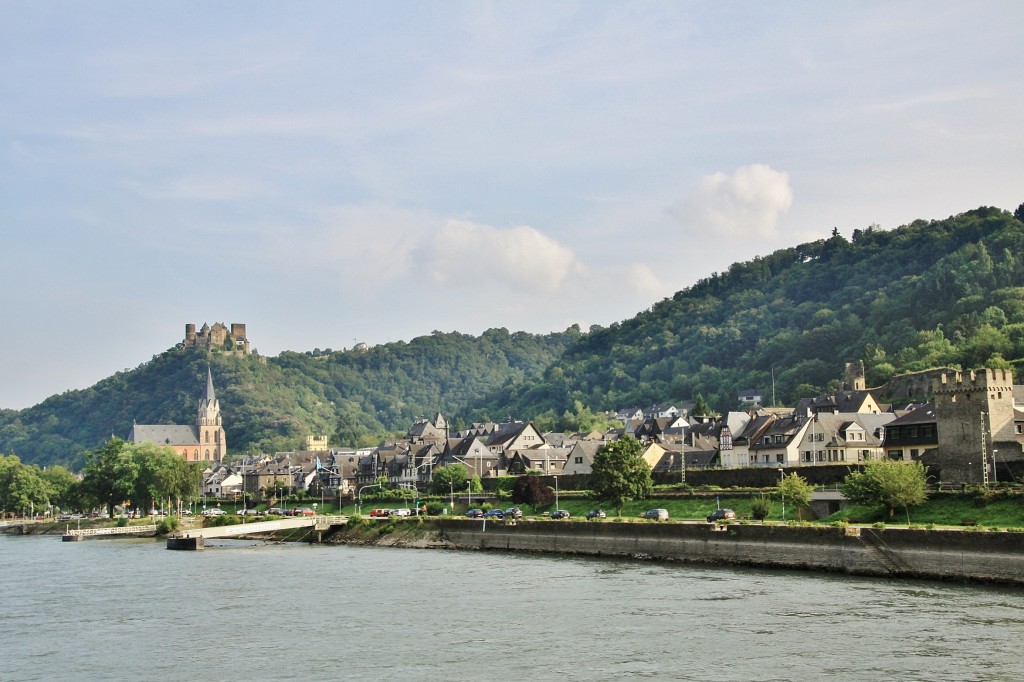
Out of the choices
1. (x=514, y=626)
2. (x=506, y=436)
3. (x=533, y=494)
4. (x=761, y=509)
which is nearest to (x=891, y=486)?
(x=761, y=509)

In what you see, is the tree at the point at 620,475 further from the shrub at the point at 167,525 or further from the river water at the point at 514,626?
the shrub at the point at 167,525

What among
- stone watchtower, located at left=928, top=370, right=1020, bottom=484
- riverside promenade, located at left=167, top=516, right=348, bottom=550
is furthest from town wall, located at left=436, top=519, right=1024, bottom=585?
riverside promenade, located at left=167, top=516, right=348, bottom=550

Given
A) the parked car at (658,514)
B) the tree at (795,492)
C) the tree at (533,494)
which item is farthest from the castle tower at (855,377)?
the tree at (795,492)

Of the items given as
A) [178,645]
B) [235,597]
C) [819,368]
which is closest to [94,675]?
[178,645]

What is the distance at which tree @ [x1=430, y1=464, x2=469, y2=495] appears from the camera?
380 feet

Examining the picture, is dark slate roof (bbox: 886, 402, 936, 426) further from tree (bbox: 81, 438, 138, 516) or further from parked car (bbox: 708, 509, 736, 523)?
tree (bbox: 81, 438, 138, 516)

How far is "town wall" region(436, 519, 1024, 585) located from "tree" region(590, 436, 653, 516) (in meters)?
8.10

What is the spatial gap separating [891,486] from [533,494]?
3925 centimetres

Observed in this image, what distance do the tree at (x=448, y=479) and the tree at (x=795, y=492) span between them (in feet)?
162

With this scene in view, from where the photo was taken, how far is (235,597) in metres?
55.9

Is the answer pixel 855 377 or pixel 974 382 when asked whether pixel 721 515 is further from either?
pixel 855 377

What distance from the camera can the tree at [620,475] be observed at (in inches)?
3255

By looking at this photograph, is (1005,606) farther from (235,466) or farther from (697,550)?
(235,466)

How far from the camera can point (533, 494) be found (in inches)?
3748
